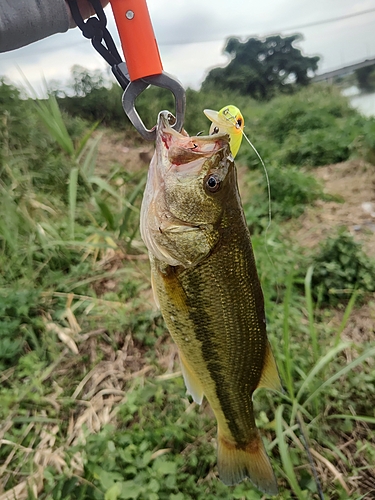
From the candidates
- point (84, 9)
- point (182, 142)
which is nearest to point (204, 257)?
point (182, 142)

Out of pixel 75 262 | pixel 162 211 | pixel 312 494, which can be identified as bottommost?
pixel 312 494

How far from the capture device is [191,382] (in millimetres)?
1262

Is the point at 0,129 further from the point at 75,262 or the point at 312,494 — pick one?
the point at 312,494

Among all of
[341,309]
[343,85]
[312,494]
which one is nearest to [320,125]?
[343,85]

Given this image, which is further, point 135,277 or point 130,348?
point 135,277

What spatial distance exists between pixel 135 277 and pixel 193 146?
195 centimetres

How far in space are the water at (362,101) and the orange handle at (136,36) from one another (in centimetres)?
818

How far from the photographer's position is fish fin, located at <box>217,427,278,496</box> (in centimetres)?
127

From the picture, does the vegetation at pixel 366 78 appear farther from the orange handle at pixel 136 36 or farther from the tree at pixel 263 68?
the orange handle at pixel 136 36

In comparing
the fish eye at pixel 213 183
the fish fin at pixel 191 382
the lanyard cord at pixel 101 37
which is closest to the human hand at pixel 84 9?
the lanyard cord at pixel 101 37

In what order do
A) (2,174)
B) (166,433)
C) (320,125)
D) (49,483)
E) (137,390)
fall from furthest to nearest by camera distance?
(320,125), (2,174), (137,390), (166,433), (49,483)

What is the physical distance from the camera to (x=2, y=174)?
351 centimetres

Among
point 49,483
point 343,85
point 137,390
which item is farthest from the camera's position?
point 343,85

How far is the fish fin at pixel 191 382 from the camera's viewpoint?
1.25m
